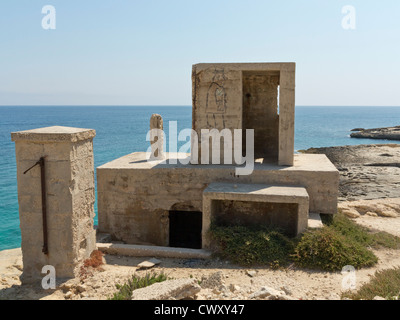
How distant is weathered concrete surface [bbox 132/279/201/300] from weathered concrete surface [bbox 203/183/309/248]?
3028mm

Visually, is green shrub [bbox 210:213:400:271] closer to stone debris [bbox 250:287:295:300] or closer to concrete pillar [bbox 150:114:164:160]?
stone debris [bbox 250:287:295:300]

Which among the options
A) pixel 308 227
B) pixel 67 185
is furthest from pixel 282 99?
pixel 67 185

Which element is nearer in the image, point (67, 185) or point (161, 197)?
point (67, 185)

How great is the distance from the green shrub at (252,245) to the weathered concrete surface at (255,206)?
0.47 meters

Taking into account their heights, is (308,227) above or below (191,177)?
below

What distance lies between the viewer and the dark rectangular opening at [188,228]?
498 inches

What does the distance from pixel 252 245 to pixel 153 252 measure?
8.37ft

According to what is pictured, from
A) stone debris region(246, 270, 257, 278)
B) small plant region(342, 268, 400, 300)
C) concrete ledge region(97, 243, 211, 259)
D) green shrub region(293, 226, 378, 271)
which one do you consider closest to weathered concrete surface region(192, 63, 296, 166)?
green shrub region(293, 226, 378, 271)

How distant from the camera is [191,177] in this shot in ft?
36.3

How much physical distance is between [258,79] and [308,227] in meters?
6.33

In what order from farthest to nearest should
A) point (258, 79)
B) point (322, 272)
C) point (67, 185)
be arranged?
point (258, 79) → point (322, 272) → point (67, 185)

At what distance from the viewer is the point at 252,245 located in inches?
358

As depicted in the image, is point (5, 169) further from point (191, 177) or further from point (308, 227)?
point (308, 227)

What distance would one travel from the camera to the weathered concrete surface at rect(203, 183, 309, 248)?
373 inches
